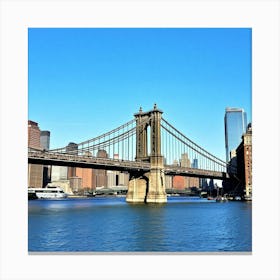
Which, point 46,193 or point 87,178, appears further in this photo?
point 87,178

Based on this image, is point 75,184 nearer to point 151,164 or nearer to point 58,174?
point 58,174

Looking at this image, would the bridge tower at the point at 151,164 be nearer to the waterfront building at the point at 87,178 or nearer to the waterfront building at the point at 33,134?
the waterfront building at the point at 33,134

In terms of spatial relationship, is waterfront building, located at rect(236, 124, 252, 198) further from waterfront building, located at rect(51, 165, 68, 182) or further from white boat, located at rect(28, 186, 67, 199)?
waterfront building, located at rect(51, 165, 68, 182)

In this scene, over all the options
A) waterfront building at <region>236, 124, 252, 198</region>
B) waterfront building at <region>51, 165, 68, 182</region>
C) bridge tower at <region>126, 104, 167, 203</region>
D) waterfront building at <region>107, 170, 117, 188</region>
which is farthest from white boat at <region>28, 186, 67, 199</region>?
waterfront building at <region>107, 170, 117, 188</region>

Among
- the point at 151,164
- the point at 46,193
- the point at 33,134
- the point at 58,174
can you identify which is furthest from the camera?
the point at 58,174

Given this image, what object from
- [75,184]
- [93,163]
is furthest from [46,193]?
[93,163]

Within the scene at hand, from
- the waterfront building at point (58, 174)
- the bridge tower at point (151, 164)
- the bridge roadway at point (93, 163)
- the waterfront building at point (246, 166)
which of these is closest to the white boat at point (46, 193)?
the waterfront building at point (58, 174)

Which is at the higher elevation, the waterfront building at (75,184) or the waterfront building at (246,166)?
the waterfront building at (246,166)
